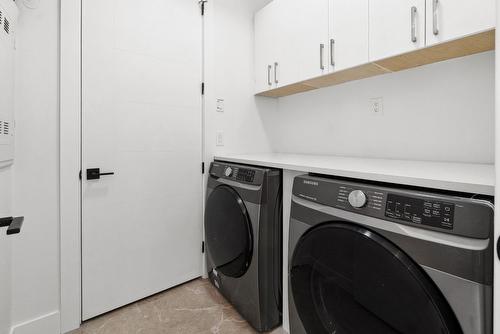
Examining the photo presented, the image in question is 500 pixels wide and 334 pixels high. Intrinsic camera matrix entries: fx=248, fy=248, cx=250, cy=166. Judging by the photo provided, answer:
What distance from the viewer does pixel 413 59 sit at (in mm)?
1333

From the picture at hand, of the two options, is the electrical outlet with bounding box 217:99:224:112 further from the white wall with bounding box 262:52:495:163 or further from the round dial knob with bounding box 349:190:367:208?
the round dial knob with bounding box 349:190:367:208

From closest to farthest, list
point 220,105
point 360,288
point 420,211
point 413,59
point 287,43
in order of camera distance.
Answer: point 420,211
point 360,288
point 413,59
point 287,43
point 220,105

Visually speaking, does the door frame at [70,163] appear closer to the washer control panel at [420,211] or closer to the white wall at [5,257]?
the white wall at [5,257]

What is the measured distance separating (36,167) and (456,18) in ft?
7.07

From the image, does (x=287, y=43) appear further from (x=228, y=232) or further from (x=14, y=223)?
(x=14, y=223)

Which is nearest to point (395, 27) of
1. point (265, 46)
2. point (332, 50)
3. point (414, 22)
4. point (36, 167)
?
point (414, 22)

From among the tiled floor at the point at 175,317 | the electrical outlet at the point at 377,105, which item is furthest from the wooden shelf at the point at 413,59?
the tiled floor at the point at 175,317

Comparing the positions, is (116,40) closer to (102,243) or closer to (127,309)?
(102,243)

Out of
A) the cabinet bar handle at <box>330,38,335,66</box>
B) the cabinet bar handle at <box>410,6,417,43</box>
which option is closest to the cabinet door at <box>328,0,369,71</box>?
the cabinet bar handle at <box>330,38,335,66</box>

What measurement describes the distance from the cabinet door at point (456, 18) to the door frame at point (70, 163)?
1843 mm

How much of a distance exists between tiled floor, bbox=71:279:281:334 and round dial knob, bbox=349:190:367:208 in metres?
1.01

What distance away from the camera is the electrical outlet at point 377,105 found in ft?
5.38

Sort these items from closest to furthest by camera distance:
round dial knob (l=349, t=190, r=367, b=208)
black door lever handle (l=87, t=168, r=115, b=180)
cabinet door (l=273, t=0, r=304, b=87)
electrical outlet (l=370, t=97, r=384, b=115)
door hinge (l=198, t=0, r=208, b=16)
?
1. round dial knob (l=349, t=190, r=367, b=208)
2. black door lever handle (l=87, t=168, r=115, b=180)
3. electrical outlet (l=370, t=97, r=384, b=115)
4. cabinet door (l=273, t=0, r=304, b=87)
5. door hinge (l=198, t=0, r=208, b=16)

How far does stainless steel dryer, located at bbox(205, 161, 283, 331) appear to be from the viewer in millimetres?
1377
